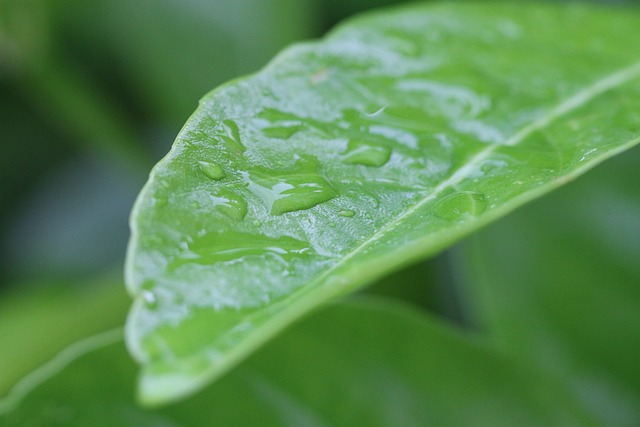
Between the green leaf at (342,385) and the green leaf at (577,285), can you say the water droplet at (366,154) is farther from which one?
the green leaf at (577,285)

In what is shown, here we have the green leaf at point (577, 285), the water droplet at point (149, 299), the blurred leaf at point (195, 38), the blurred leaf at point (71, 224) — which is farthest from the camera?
the blurred leaf at point (71, 224)

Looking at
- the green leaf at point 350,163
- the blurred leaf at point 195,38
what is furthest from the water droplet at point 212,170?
the blurred leaf at point 195,38

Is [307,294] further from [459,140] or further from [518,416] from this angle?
[518,416]

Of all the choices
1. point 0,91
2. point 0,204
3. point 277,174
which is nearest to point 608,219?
point 277,174

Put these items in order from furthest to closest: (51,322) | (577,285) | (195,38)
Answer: (195,38) < (51,322) < (577,285)

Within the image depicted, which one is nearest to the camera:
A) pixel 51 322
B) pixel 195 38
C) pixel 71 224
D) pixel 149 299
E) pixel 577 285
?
pixel 149 299

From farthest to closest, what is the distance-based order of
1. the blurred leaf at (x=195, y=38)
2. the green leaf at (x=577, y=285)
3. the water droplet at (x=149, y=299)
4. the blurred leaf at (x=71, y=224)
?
1. the blurred leaf at (x=71, y=224)
2. the blurred leaf at (x=195, y=38)
3. the green leaf at (x=577, y=285)
4. the water droplet at (x=149, y=299)

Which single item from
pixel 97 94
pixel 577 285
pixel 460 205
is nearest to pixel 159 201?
→ pixel 460 205

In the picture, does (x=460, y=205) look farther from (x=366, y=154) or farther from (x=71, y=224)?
(x=71, y=224)
